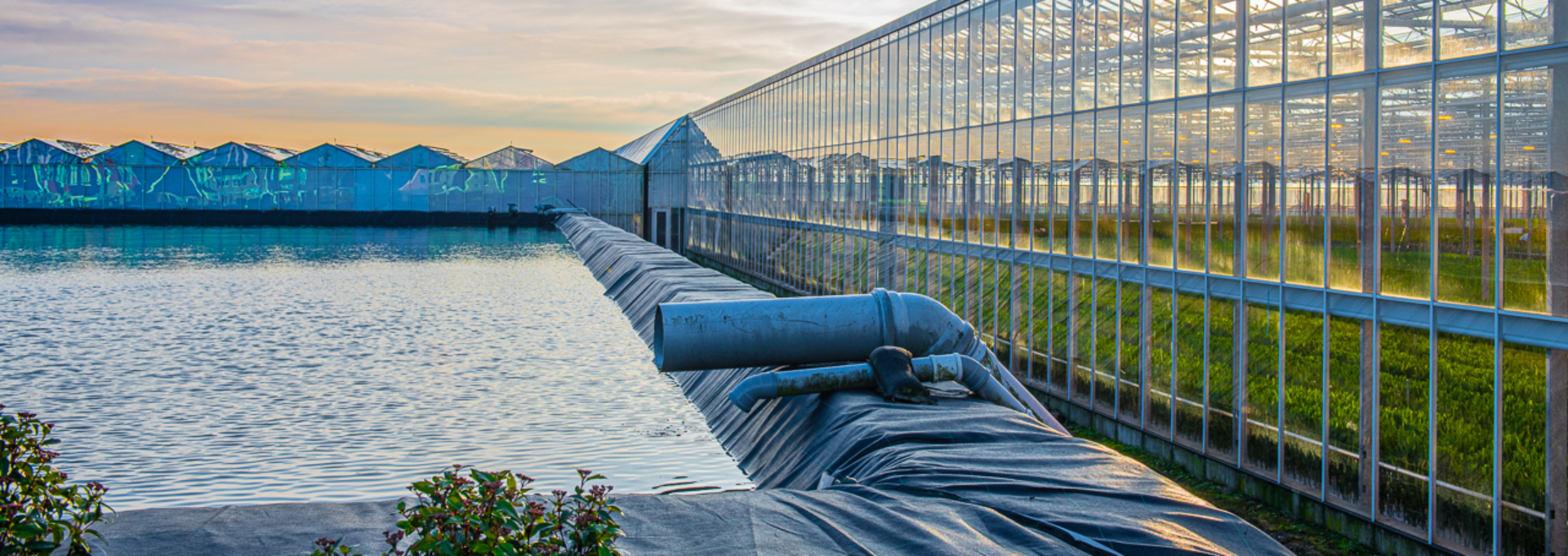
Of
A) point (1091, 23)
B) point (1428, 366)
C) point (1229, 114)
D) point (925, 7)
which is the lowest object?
point (1428, 366)

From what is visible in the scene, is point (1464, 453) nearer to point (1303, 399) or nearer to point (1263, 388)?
point (1303, 399)

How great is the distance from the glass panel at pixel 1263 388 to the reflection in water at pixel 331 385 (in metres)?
4.77

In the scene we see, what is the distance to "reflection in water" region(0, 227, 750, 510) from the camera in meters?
11.5

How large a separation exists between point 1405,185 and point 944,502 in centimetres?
485

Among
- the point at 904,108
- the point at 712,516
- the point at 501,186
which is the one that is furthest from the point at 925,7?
the point at 501,186

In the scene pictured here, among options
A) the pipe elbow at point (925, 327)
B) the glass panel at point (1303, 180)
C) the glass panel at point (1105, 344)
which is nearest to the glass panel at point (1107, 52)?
the glass panel at point (1105, 344)

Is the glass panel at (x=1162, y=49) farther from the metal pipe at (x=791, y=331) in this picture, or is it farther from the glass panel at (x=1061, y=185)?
the metal pipe at (x=791, y=331)

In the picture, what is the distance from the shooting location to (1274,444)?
10.6 m

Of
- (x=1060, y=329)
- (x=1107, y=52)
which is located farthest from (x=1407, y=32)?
(x=1060, y=329)

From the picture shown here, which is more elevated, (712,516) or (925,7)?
(925,7)

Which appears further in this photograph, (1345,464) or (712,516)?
(1345,464)

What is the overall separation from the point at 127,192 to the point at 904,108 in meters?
63.9

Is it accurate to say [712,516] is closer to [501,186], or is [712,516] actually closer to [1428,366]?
[1428,366]

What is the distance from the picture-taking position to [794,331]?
468 inches
